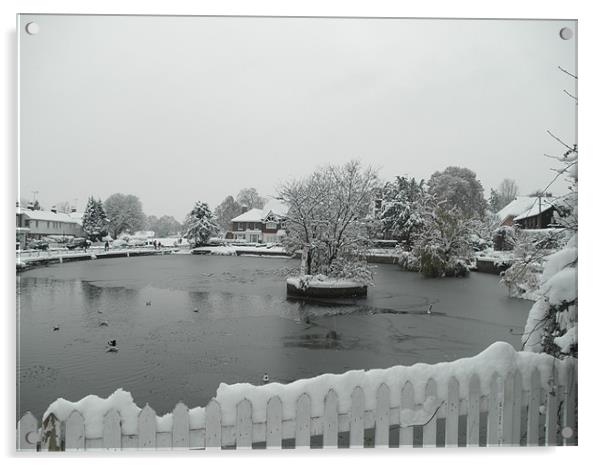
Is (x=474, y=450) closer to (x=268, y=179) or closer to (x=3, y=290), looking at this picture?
(x=268, y=179)

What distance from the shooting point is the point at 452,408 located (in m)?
2.14

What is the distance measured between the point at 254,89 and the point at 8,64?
1735 mm

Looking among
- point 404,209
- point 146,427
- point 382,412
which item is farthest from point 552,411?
point 404,209

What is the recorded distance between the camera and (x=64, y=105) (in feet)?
9.50

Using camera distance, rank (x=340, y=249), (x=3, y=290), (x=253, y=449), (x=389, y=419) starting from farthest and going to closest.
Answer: (x=340, y=249) < (x=3, y=290) < (x=253, y=449) < (x=389, y=419)

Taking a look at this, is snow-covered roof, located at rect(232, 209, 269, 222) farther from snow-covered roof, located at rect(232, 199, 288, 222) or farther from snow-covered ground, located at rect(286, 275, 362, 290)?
snow-covered ground, located at rect(286, 275, 362, 290)

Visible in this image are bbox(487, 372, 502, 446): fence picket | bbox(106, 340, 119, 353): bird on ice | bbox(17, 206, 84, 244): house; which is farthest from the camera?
bbox(106, 340, 119, 353): bird on ice

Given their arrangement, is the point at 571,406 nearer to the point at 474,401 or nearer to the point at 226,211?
the point at 474,401

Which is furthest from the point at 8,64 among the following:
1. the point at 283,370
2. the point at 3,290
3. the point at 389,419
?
the point at 389,419

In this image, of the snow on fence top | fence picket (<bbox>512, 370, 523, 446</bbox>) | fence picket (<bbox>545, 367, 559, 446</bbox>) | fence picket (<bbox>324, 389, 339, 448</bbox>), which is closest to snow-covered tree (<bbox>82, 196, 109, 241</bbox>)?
the snow on fence top

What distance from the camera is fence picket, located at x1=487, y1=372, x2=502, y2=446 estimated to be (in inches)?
85.4

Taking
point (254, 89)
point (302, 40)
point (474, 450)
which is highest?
point (302, 40)

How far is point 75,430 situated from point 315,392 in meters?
1.23

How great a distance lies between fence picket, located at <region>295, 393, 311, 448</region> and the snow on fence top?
0.04 metres
